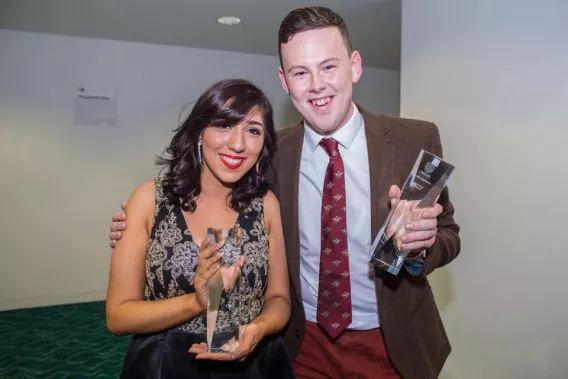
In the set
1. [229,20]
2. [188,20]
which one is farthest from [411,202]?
[188,20]

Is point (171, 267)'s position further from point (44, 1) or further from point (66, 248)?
point (66, 248)

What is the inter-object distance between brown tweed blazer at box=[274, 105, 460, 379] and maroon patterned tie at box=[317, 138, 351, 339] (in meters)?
0.10

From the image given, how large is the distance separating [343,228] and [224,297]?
56 centimetres

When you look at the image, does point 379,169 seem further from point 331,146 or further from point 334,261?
point 334,261

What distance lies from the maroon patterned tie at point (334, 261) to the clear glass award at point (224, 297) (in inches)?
17.7

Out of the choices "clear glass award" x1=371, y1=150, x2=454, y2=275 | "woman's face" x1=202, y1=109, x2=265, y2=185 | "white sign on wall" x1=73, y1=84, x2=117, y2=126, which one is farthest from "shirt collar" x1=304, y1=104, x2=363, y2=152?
"white sign on wall" x1=73, y1=84, x2=117, y2=126

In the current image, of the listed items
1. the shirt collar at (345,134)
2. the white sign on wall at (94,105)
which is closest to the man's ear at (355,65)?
the shirt collar at (345,134)

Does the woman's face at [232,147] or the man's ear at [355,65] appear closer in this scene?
the woman's face at [232,147]

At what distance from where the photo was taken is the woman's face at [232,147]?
1.50 metres

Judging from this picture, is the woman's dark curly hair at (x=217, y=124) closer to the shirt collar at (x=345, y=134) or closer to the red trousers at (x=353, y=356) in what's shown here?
the shirt collar at (x=345, y=134)

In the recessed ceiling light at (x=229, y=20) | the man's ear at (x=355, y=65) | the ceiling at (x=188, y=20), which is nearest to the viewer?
the man's ear at (x=355, y=65)

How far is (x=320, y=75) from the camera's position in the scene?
1.59m

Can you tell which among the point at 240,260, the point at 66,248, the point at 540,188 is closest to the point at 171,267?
the point at 240,260

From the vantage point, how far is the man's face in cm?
157
